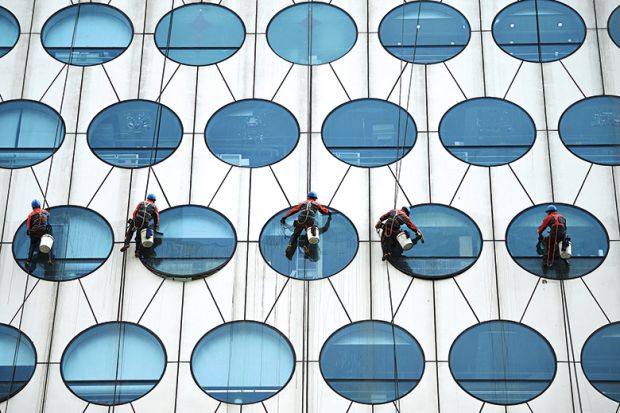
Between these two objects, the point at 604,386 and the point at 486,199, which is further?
the point at 486,199

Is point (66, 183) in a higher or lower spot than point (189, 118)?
lower

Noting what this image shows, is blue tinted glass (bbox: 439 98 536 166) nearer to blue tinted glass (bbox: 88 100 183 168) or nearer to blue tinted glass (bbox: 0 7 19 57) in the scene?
blue tinted glass (bbox: 88 100 183 168)

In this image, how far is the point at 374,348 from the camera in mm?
21266

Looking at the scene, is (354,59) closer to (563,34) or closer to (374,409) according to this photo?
(563,34)

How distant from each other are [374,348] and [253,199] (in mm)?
4118

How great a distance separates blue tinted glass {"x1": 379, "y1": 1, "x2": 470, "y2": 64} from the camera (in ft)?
80.0

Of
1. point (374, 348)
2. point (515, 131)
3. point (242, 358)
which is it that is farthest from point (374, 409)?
point (515, 131)

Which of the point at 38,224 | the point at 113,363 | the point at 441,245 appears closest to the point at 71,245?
the point at 38,224

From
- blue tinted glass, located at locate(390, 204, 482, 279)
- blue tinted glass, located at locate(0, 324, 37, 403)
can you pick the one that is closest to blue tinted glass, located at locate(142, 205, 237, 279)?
blue tinted glass, located at locate(0, 324, 37, 403)

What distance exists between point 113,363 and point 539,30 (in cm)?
1202

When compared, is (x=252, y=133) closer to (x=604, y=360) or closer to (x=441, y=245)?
(x=441, y=245)

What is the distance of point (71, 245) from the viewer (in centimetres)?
2247

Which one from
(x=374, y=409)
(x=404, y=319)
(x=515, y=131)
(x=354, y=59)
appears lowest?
(x=374, y=409)

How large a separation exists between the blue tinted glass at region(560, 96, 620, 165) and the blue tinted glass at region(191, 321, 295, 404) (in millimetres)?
7638
